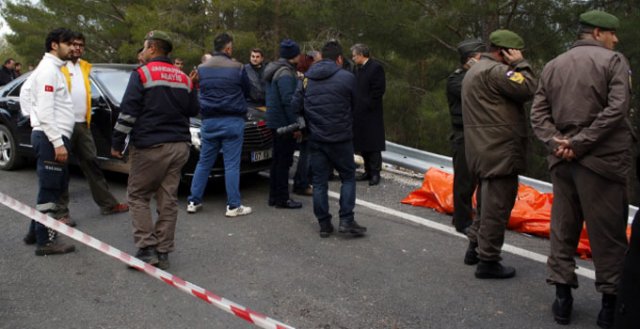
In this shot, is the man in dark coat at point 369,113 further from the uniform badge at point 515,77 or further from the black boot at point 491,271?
the uniform badge at point 515,77

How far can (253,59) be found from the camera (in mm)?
8180

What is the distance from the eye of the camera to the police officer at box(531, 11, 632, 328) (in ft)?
12.4

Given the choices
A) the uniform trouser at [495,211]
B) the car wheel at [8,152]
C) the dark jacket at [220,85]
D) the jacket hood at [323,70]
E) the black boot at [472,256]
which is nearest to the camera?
the uniform trouser at [495,211]

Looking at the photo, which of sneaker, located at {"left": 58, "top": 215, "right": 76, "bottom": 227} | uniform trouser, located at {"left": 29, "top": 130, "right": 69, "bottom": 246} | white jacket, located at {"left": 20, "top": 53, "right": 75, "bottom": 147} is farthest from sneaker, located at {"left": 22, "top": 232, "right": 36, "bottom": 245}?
white jacket, located at {"left": 20, "top": 53, "right": 75, "bottom": 147}

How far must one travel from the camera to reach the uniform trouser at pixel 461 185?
5648 millimetres

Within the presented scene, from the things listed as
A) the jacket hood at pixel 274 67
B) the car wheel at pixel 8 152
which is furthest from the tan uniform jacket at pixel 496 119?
the car wheel at pixel 8 152

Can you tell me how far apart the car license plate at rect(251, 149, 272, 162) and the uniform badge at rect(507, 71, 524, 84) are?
3353 millimetres

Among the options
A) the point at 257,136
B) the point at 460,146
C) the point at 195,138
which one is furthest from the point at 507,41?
the point at 195,138

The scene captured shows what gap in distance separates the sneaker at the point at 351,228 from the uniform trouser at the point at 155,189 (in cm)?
153

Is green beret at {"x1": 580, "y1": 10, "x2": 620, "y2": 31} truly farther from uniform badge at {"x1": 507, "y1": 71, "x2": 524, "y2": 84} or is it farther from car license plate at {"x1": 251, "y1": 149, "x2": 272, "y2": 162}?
car license plate at {"x1": 251, "y1": 149, "x2": 272, "y2": 162}

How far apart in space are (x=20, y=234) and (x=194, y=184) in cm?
165

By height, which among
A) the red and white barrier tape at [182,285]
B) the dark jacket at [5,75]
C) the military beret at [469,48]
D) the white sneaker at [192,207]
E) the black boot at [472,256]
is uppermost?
the military beret at [469,48]

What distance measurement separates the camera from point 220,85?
6.16m

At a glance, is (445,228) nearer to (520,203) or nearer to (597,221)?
(520,203)
